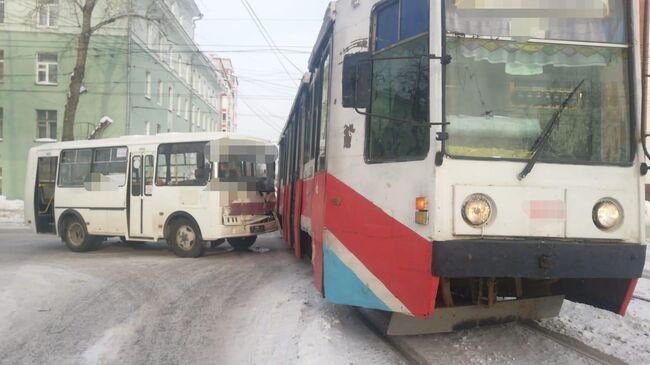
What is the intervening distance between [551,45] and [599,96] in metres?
0.54

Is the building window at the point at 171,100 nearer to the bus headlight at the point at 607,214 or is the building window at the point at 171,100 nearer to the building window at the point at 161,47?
the building window at the point at 161,47

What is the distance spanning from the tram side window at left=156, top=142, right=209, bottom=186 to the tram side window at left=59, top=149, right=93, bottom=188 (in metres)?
2.21

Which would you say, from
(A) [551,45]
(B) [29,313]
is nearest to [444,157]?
(A) [551,45]

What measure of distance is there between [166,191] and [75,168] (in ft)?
9.54

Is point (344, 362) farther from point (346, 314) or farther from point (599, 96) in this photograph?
point (599, 96)

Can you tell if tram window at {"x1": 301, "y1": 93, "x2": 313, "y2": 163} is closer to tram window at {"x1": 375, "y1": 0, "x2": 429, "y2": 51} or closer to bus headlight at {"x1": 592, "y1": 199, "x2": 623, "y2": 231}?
tram window at {"x1": 375, "y1": 0, "x2": 429, "y2": 51}

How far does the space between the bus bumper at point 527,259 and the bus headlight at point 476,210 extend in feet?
0.49

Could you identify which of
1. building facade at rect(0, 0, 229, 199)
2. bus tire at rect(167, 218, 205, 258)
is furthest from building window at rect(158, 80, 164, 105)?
bus tire at rect(167, 218, 205, 258)

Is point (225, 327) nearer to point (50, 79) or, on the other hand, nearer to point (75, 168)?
point (75, 168)

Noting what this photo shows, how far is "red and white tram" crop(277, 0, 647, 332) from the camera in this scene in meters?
4.03

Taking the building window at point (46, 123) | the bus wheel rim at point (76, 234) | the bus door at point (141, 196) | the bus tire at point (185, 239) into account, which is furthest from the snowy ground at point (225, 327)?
the building window at point (46, 123)

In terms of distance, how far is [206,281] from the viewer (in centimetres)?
857

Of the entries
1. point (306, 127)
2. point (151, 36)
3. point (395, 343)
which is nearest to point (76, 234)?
point (306, 127)

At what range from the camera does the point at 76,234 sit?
12734 mm
